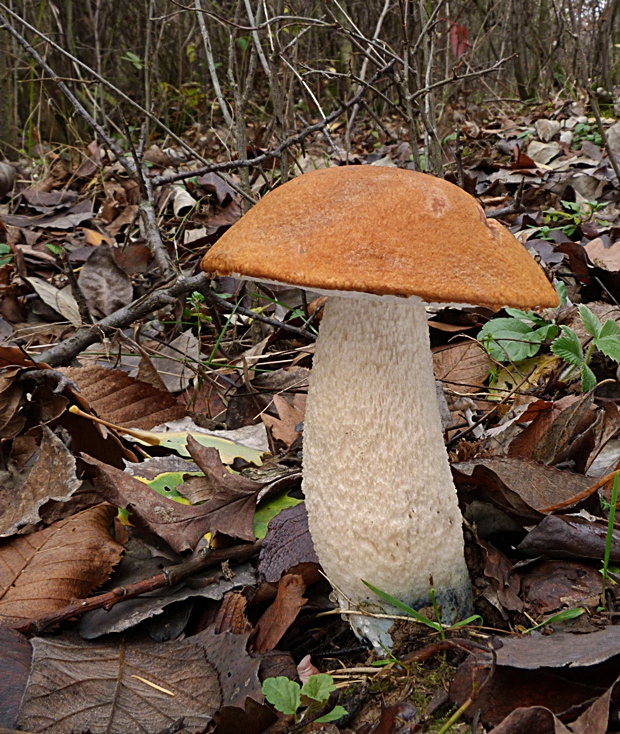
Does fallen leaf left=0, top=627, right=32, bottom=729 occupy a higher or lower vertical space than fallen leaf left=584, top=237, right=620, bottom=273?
lower

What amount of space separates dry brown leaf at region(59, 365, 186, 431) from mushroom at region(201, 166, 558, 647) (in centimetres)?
115

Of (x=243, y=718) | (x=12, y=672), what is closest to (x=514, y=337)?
(x=243, y=718)

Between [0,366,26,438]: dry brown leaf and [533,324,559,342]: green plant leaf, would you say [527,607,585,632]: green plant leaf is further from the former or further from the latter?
[0,366,26,438]: dry brown leaf

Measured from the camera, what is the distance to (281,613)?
1797mm

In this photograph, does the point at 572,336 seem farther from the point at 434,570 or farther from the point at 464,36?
the point at 464,36

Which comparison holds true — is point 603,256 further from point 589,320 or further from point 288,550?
point 288,550

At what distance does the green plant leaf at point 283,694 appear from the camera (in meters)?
1.44

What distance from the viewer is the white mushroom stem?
5.62 feet

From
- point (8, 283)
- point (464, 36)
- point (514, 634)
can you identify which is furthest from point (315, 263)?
point (464, 36)

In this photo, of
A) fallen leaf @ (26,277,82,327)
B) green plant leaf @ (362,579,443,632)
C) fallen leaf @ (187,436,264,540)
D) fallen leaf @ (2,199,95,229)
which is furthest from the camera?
fallen leaf @ (2,199,95,229)

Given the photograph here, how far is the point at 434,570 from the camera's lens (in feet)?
5.85

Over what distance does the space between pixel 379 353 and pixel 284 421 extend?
109 centimetres

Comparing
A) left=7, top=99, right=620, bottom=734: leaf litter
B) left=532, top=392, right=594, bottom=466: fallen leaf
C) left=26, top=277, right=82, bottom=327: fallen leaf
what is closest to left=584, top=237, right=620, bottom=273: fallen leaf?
left=7, top=99, right=620, bottom=734: leaf litter

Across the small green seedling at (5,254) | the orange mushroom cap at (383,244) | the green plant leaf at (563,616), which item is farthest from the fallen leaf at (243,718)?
the small green seedling at (5,254)
